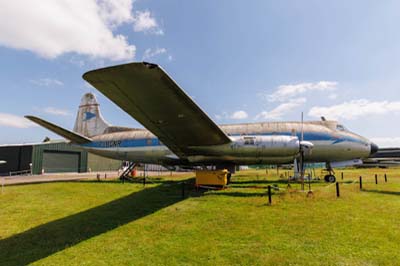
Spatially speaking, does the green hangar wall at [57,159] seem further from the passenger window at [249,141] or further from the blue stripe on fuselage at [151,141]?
the passenger window at [249,141]

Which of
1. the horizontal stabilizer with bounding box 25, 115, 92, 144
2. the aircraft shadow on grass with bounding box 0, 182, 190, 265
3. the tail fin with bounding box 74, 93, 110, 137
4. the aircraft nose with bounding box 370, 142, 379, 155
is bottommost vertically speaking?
the aircraft shadow on grass with bounding box 0, 182, 190, 265

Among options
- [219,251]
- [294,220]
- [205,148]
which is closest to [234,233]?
[219,251]

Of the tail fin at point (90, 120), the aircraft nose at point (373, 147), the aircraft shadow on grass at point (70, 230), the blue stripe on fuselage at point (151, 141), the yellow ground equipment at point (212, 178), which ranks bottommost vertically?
the aircraft shadow on grass at point (70, 230)

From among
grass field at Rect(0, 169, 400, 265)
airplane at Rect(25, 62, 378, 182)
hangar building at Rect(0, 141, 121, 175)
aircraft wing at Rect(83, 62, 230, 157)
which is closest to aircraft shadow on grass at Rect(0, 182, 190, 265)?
grass field at Rect(0, 169, 400, 265)

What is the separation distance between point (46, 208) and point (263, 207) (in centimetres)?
859

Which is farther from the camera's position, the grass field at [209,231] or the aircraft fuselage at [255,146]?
the aircraft fuselage at [255,146]

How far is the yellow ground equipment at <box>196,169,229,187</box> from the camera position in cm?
1250

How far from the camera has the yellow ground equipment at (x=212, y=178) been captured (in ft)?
41.0

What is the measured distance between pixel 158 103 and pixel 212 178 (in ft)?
18.4

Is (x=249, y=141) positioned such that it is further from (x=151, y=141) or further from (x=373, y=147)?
(x=373, y=147)

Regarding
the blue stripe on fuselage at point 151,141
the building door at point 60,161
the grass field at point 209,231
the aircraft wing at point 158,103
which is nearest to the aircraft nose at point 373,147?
the blue stripe on fuselage at point 151,141

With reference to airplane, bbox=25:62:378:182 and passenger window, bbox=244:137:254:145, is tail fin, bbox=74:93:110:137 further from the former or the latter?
passenger window, bbox=244:137:254:145

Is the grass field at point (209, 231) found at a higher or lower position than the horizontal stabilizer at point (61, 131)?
lower

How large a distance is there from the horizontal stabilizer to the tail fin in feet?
5.02
